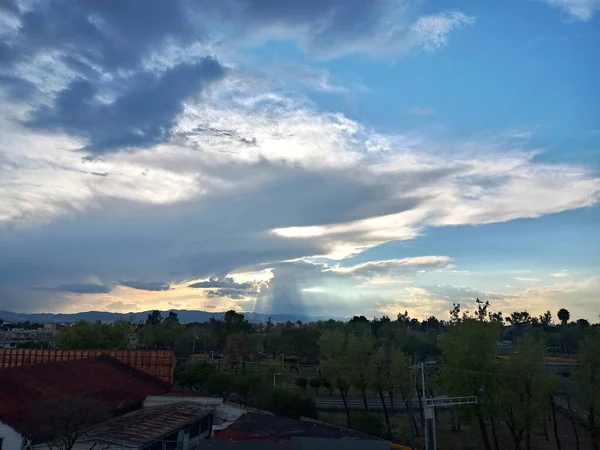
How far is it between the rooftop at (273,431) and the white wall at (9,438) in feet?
38.8

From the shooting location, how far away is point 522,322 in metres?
184

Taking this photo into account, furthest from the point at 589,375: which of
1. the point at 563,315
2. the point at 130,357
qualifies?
the point at 563,315

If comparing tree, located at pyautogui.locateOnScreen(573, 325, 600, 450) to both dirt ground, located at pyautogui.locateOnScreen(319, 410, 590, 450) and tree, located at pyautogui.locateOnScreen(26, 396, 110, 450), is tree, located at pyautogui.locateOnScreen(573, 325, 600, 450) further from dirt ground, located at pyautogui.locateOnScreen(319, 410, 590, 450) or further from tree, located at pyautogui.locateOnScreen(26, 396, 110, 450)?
tree, located at pyautogui.locateOnScreen(26, 396, 110, 450)

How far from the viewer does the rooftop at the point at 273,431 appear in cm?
3094

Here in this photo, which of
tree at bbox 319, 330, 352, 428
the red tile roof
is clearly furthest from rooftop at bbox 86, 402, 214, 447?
tree at bbox 319, 330, 352, 428

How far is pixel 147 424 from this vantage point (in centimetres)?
3331

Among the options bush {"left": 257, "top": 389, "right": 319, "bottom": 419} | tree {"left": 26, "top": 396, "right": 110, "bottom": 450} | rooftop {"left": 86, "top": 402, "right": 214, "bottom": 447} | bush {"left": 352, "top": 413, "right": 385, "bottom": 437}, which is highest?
tree {"left": 26, "top": 396, "right": 110, "bottom": 450}

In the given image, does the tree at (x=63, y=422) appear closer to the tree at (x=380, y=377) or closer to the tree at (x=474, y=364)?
the tree at (x=474, y=364)

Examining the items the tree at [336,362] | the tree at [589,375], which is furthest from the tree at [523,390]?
the tree at [336,362]

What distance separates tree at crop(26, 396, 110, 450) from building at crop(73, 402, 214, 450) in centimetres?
89

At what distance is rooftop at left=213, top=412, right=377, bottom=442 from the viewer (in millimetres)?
30938

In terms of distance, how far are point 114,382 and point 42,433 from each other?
1658 centimetres

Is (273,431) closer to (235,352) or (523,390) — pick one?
(523,390)

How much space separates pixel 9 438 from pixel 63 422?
15.8 ft
